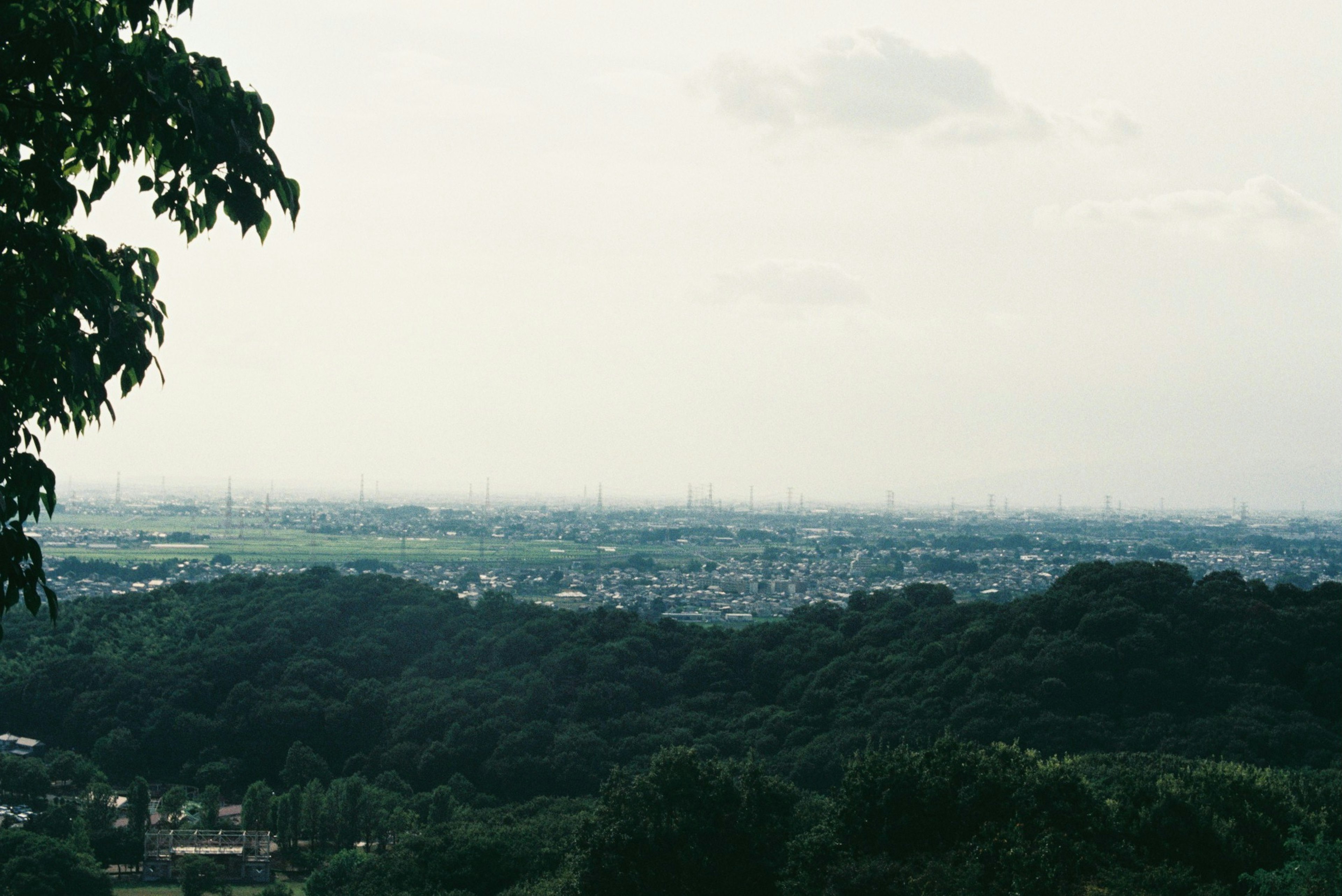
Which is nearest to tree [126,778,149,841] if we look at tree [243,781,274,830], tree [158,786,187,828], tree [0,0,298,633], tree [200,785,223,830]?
tree [158,786,187,828]

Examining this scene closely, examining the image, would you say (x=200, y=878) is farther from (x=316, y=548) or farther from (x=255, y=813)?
(x=316, y=548)

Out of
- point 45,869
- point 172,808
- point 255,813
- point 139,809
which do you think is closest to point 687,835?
point 45,869

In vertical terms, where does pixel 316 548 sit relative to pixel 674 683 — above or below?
below

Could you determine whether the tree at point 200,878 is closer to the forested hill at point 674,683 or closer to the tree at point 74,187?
the forested hill at point 674,683

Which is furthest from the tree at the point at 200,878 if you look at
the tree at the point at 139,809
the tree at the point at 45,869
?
the tree at the point at 139,809

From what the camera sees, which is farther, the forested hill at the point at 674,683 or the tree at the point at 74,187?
the forested hill at the point at 674,683

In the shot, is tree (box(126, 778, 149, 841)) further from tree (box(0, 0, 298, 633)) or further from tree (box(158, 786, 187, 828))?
tree (box(0, 0, 298, 633))
